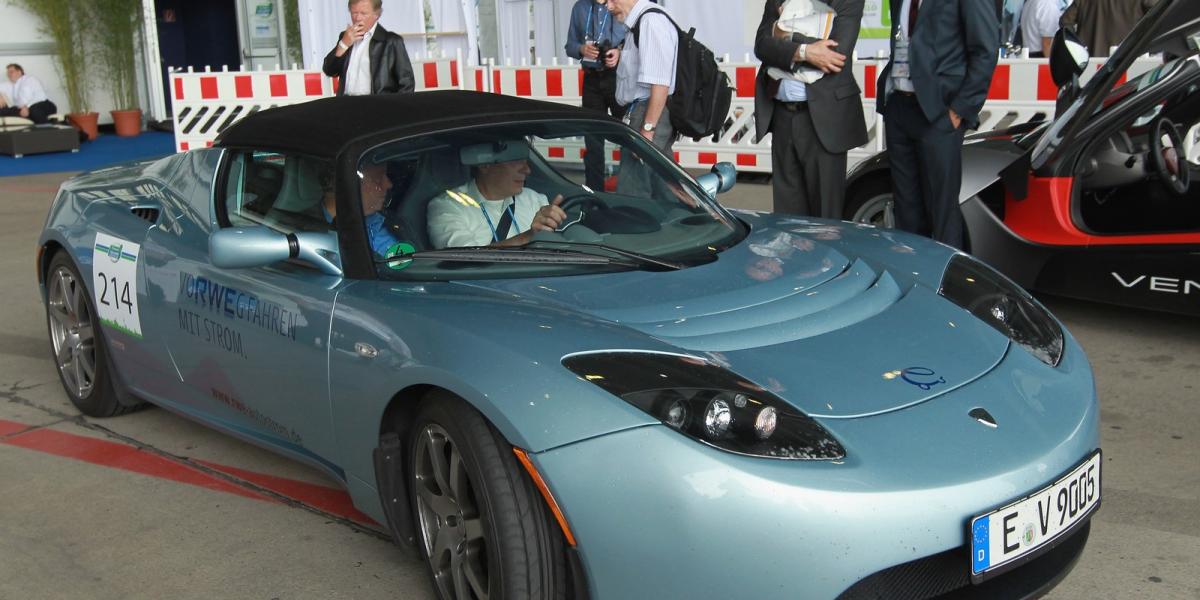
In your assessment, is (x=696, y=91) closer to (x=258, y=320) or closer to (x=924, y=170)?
(x=924, y=170)

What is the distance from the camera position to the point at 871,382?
8.99ft

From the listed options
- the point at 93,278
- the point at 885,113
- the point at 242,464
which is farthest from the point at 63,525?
the point at 885,113

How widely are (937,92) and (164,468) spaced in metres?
3.72

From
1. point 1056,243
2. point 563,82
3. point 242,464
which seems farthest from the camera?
point 563,82

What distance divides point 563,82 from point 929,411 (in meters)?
9.15

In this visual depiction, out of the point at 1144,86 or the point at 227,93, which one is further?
the point at 227,93

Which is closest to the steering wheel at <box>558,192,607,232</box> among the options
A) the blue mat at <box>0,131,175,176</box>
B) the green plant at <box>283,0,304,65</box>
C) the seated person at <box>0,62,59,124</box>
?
the blue mat at <box>0,131,175,176</box>

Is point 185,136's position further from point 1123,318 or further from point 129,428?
point 1123,318

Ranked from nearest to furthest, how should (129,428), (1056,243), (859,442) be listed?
(859,442), (129,428), (1056,243)

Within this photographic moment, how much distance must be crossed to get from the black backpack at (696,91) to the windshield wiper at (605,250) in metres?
3.87

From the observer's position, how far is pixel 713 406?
2531mm

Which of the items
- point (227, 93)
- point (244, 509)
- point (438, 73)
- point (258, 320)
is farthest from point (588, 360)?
point (227, 93)

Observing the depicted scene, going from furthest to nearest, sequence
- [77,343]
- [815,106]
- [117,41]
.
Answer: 1. [117,41]
2. [815,106]
3. [77,343]

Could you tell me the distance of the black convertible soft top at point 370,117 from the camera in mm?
3617
